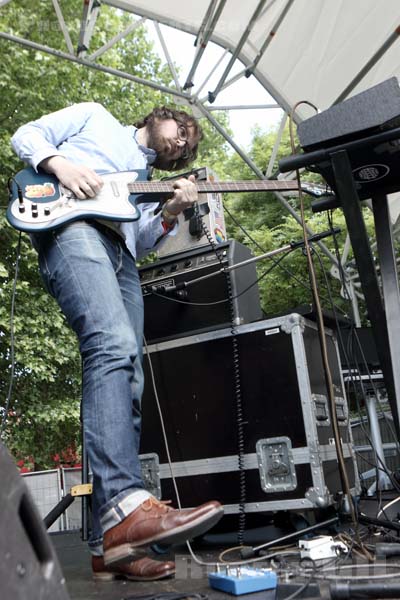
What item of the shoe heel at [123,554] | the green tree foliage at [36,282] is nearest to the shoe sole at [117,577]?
the shoe heel at [123,554]

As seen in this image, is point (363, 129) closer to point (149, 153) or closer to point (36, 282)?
point (149, 153)

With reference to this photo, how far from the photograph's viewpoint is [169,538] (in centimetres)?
125

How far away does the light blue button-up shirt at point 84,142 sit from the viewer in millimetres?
1845

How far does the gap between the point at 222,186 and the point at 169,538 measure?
1263 mm

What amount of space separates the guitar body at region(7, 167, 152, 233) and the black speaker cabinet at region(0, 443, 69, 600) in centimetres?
127

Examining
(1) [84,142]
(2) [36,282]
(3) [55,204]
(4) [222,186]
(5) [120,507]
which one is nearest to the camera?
(5) [120,507]

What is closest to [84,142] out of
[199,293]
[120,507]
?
[199,293]

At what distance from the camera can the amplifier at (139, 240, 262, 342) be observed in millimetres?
2514

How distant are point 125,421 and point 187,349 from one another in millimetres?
1016

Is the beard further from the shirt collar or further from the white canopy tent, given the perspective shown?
the white canopy tent

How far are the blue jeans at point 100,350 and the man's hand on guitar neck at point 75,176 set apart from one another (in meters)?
0.11

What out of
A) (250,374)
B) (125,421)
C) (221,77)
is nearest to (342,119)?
(125,421)

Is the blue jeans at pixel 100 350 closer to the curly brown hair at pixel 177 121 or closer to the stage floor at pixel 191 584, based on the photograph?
the stage floor at pixel 191 584

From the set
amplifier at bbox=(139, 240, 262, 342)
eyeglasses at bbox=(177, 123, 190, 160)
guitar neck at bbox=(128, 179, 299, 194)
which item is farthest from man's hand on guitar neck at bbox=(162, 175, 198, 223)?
amplifier at bbox=(139, 240, 262, 342)
